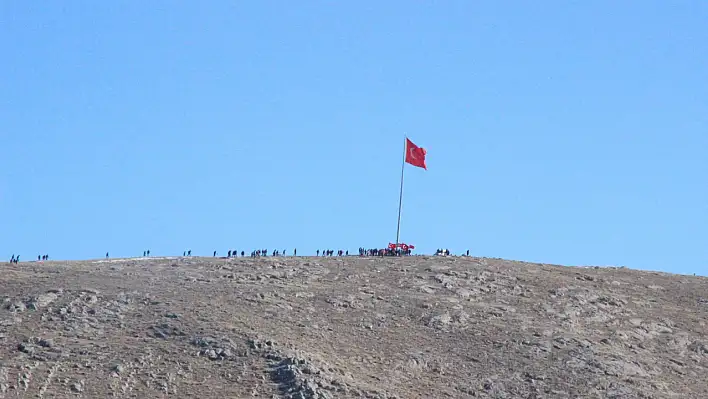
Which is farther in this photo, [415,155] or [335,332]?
[415,155]

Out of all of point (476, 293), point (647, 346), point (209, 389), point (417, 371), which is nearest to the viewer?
point (209, 389)

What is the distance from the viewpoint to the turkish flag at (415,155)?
80.8m

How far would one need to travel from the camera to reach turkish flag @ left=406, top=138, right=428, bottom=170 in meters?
80.8

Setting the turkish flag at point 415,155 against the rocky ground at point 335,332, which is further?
the turkish flag at point 415,155

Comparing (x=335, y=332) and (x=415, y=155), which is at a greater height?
(x=415, y=155)

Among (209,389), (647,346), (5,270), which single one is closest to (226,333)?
(209,389)

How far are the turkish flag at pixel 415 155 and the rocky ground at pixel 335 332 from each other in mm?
9549

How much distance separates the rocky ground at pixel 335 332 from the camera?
5488 centimetres

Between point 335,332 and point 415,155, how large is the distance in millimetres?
22265

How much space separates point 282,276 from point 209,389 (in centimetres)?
1481

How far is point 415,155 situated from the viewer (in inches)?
3182

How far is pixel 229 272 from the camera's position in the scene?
68.5 m

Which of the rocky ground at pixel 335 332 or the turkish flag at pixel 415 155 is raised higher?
the turkish flag at pixel 415 155

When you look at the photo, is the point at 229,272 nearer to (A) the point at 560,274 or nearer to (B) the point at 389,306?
(B) the point at 389,306
